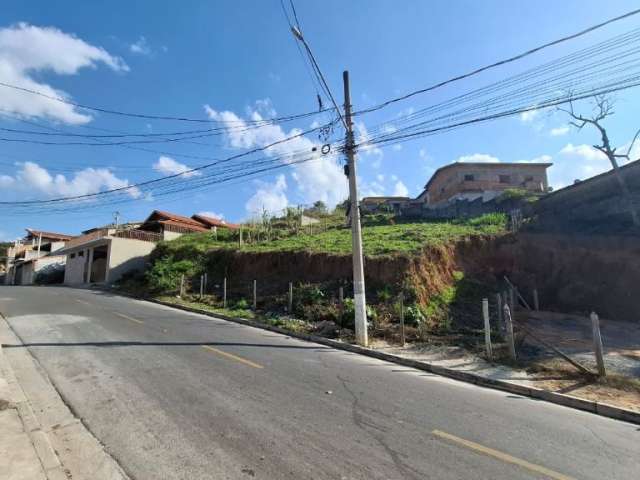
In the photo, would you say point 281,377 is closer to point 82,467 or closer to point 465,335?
point 82,467

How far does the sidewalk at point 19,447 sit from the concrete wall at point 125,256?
27938 mm

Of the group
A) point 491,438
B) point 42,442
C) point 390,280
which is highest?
point 390,280

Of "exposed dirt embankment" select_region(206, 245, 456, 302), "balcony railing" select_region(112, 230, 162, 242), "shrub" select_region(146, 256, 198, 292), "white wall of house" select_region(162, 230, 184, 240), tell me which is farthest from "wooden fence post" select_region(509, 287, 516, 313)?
"white wall of house" select_region(162, 230, 184, 240)

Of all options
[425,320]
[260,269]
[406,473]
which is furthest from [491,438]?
[260,269]

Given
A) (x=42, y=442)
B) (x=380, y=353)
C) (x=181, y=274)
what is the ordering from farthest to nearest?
(x=181, y=274)
(x=380, y=353)
(x=42, y=442)

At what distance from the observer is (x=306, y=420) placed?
5.22 meters

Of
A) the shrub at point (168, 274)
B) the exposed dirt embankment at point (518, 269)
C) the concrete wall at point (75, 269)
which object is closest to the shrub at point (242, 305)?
the exposed dirt embankment at point (518, 269)

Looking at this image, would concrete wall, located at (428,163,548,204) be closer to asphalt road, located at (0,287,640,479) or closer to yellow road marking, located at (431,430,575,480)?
asphalt road, located at (0,287,640,479)

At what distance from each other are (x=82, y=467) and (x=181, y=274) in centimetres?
2198

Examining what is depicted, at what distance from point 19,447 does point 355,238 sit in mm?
9274

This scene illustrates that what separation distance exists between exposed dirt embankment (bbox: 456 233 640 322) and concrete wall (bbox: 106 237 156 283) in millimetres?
26184

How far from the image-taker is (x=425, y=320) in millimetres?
13625

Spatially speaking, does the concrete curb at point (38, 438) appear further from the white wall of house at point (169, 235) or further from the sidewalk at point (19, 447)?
the white wall of house at point (169, 235)

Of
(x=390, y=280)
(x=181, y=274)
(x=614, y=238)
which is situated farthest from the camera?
(x=181, y=274)
